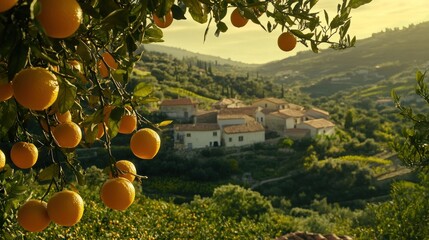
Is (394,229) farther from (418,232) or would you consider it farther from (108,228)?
(108,228)

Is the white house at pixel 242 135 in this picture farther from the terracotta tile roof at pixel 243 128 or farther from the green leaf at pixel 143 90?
the green leaf at pixel 143 90

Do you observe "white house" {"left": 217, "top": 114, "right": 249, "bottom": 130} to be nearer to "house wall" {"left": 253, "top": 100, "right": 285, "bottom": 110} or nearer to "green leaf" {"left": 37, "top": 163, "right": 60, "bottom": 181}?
"house wall" {"left": 253, "top": 100, "right": 285, "bottom": 110}

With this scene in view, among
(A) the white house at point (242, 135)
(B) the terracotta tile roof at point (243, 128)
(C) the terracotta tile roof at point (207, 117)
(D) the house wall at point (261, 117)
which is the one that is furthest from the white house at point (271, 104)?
(A) the white house at point (242, 135)

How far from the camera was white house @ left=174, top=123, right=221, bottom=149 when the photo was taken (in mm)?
38531

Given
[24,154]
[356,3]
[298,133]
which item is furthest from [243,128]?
[24,154]

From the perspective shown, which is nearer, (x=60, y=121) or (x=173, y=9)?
(x=173, y=9)

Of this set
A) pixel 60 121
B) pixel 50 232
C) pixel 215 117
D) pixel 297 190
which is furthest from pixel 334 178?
pixel 60 121

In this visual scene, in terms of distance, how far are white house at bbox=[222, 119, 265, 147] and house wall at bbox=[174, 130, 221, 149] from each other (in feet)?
2.84

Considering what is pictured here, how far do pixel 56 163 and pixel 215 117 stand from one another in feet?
137

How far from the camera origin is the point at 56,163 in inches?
61.1

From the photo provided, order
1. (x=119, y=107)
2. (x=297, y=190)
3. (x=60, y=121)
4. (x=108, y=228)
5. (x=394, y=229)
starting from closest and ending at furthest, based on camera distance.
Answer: (x=119, y=107) → (x=60, y=121) → (x=394, y=229) → (x=108, y=228) → (x=297, y=190)

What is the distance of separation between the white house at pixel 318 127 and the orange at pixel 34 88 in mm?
40941

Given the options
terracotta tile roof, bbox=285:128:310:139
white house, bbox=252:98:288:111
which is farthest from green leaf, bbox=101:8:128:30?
white house, bbox=252:98:288:111

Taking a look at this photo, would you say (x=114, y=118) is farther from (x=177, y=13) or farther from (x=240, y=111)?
(x=240, y=111)
